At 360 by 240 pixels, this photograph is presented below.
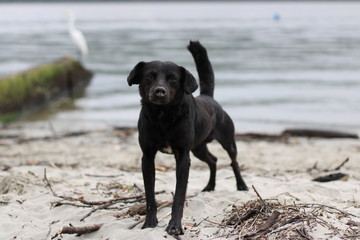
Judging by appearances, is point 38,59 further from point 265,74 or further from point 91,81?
point 265,74

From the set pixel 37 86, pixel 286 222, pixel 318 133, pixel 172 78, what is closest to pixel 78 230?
pixel 172 78

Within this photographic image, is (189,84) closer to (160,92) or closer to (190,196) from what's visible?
(160,92)

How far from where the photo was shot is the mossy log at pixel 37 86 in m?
16.0

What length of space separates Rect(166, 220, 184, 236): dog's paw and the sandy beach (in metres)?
0.04

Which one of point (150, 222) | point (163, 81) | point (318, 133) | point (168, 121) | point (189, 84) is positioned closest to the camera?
point (163, 81)

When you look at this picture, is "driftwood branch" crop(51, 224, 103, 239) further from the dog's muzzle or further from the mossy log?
the mossy log

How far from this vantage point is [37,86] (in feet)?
59.9

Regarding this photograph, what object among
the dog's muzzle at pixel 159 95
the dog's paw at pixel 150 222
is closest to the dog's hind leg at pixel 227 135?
the dog's paw at pixel 150 222

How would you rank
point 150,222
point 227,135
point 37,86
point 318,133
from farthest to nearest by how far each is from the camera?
point 37,86, point 318,133, point 227,135, point 150,222

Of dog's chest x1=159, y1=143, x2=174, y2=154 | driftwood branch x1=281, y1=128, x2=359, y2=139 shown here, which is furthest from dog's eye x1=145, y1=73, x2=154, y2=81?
driftwood branch x1=281, y1=128, x2=359, y2=139

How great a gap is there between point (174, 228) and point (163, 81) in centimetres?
117

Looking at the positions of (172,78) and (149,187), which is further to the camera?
(149,187)

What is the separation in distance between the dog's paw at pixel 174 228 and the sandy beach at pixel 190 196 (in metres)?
0.04

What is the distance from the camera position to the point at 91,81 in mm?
24547
